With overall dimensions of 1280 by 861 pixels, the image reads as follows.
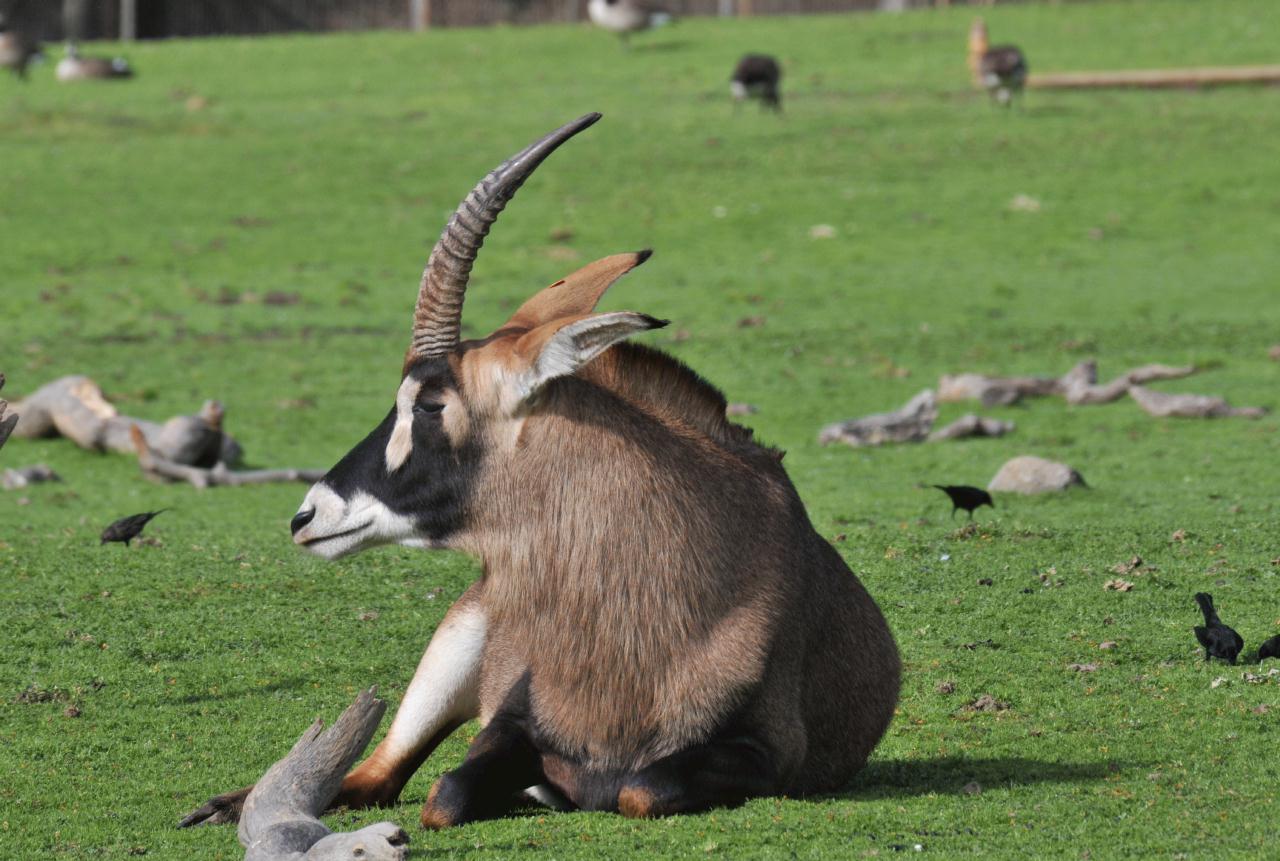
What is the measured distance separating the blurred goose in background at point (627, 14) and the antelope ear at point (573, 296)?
1303 inches

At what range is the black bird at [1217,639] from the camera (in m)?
7.98

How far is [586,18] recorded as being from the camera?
153 feet

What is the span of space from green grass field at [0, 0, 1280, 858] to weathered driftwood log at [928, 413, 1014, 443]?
276 millimetres

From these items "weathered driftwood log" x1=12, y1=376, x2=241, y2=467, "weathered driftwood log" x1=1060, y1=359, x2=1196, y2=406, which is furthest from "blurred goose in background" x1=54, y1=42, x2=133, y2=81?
"weathered driftwood log" x1=1060, y1=359, x2=1196, y2=406

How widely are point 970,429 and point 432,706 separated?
9689mm

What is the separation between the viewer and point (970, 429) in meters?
15.7

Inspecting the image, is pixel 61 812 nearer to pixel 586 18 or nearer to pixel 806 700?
pixel 806 700

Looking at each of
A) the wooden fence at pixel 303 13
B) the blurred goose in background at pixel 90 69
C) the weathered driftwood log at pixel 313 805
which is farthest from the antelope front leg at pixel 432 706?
the wooden fence at pixel 303 13

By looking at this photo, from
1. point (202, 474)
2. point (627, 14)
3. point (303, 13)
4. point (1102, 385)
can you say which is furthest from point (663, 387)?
point (303, 13)

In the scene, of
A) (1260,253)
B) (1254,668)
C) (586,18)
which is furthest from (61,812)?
(586,18)

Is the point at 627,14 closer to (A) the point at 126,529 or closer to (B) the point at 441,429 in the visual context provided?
(A) the point at 126,529

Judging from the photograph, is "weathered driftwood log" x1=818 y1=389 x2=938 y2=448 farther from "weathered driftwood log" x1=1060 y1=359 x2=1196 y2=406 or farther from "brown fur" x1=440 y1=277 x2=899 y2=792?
"brown fur" x1=440 y1=277 x2=899 y2=792

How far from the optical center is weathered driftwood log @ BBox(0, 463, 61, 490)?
14.4 metres

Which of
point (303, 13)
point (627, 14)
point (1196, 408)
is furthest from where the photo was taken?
point (303, 13)
